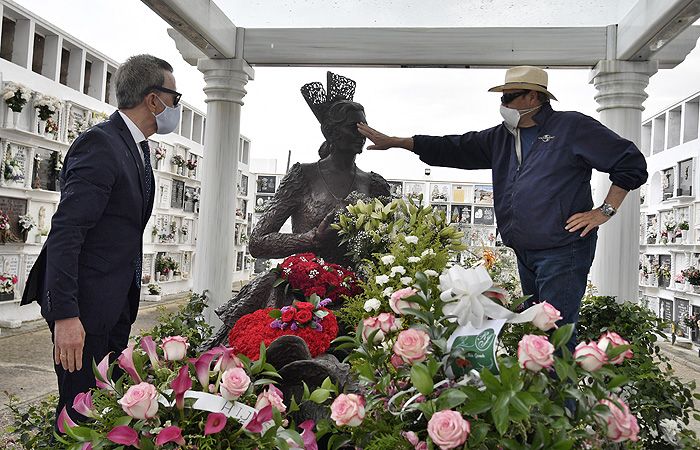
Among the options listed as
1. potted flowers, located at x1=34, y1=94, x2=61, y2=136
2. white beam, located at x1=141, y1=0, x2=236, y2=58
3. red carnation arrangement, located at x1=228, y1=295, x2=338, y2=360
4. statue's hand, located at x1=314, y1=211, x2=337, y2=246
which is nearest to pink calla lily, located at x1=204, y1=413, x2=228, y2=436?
red carnation arrangement, located at x1=228, y1=295, x2=338, y2=360

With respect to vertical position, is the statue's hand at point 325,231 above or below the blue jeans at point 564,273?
above

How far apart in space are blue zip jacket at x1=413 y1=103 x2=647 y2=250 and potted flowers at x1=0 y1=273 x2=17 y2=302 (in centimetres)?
996

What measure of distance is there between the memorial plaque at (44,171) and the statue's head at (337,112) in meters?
9.05

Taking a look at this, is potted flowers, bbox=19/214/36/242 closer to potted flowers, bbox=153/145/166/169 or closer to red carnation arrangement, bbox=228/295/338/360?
potted flowers, bbox=153/145/166/169

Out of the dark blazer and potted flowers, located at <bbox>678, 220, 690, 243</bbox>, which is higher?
potted flowers, located at <bbox>678, 220, 690, 243</bbox>

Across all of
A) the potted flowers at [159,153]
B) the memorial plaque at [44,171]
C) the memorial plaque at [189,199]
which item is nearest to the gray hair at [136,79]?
the memorial plaque at [44,171]

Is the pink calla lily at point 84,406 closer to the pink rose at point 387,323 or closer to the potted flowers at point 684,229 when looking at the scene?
the pink rose at point 387,323

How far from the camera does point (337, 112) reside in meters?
4.18

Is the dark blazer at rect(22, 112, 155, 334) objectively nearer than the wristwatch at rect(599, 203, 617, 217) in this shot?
Yes

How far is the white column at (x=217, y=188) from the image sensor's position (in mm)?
4891

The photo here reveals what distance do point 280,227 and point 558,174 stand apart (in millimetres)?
2116

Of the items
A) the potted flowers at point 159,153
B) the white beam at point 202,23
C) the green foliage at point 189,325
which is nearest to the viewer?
the white beam at point 202,23

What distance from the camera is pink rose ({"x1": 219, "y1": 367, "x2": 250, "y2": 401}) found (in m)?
1.30

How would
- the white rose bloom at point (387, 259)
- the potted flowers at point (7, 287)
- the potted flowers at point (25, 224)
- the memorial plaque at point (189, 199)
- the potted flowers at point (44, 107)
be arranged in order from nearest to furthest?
the white rose bloom at point (387, 259) < the potted flowers at point (7, 287) < the potted flowers at point (25, 224) < the potted flowers at point (44, 107) < the memorial plaque at point (189, 199)
